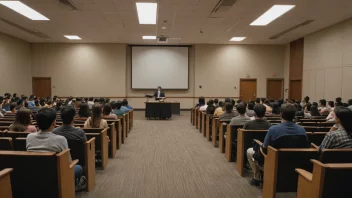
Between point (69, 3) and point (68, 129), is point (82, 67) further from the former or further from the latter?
point (68, 129)

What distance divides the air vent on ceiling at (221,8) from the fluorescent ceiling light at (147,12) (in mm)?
1785

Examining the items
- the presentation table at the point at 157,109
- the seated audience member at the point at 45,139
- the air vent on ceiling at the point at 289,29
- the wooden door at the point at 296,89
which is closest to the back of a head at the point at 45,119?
the seated audience member at the point at 45,139

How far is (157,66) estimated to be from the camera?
14719 mm

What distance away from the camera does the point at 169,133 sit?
7879 mm

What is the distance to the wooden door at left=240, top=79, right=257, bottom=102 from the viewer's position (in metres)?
15.1

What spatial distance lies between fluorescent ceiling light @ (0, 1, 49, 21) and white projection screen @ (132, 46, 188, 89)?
595 cm

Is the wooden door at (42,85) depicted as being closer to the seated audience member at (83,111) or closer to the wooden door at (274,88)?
the seated audience member at (83,111)

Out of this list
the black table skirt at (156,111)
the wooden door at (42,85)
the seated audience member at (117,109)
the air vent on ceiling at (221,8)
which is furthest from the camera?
the wooden door at (42,85)

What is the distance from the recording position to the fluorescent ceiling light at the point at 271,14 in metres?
7.85

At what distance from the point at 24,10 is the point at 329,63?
1104cm

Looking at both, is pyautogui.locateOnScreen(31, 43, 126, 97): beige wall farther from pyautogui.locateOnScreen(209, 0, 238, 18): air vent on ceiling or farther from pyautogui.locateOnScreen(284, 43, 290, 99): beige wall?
pyautogui.locateOnScreen(284, 43, 290, 99): beige wall

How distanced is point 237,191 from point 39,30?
11031mm

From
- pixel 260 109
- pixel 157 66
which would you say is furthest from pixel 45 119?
pixel 157 66

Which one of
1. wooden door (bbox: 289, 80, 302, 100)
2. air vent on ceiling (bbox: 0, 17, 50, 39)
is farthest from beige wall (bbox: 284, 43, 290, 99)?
air vent on ceiling (bbox: 0, 17, 50, 39)
